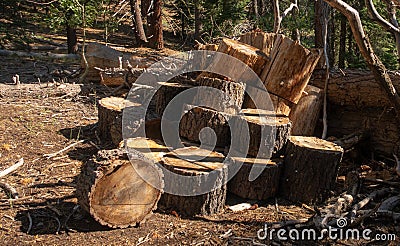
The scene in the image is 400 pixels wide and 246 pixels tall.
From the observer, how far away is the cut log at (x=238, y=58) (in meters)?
4.65

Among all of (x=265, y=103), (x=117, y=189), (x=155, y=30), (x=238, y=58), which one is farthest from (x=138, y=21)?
(x=117, y=189)

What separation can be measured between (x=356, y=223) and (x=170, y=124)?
2.02 meters

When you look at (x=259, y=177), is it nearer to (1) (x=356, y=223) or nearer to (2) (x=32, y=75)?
(1) (x=356, y=223)

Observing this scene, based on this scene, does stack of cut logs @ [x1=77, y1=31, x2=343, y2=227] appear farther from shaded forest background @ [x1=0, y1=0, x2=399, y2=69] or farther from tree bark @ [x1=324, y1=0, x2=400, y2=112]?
shaded forest background @ [x1=0, y1=0, x2=399, y2=69]

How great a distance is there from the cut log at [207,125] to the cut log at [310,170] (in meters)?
0.61

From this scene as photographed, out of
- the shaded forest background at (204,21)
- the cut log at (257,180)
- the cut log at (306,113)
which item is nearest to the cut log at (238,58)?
the cut log at (306,113)

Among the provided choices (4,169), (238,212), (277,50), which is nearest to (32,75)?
(4,169)

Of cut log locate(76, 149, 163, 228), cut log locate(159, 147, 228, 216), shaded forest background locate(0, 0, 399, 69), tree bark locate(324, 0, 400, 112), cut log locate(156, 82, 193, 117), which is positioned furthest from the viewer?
shaded forest background locate(0, 0, 399, 69)

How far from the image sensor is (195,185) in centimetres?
351

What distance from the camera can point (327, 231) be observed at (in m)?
3.22

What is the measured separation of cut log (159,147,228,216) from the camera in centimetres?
351

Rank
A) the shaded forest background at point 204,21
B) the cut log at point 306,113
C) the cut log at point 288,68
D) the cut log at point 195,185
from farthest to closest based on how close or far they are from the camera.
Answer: the shaded forest background at point 204,21 → the cut log at point 306,113 → the cut log at point 288,68 → the cut log at point 195,185

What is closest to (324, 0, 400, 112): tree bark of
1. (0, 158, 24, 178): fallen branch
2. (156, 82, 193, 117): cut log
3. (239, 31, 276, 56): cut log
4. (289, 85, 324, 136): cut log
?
(289, 85, 324, 136): cut log

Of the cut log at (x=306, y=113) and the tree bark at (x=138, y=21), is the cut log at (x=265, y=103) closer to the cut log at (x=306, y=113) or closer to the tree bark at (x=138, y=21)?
the cut log at (x=306, y=113)
